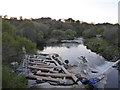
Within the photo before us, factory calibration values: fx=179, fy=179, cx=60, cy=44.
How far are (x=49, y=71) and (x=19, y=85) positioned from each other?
6141mm

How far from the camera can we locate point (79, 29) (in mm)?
51688

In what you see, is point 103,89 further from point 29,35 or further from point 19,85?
point 29,35

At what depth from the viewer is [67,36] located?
40781 mm

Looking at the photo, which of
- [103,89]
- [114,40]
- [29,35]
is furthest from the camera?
[29,35]

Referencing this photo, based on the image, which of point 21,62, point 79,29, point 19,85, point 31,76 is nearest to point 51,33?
point 79,29

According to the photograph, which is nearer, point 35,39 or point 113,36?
point 113,36

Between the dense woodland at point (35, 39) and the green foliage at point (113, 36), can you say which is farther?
the green foliage at point (113, 36)

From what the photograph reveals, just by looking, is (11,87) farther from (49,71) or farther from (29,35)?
(29,35)

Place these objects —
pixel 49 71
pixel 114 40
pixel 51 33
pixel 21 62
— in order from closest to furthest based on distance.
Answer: pixel 49 71, pixel 21 62, pixel 114 40, pixel 51 33

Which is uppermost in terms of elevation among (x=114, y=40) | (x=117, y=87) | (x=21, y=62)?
(x=114, y=40)

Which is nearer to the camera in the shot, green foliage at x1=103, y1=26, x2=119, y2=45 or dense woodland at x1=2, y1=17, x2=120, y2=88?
dense woodland at x1=2, y1=17, x2=120, y2=88

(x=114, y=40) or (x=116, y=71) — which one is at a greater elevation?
(x=114, y=40)

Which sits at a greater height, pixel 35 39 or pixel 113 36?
pixel 113 36

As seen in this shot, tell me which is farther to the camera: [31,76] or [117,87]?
[31,76]
